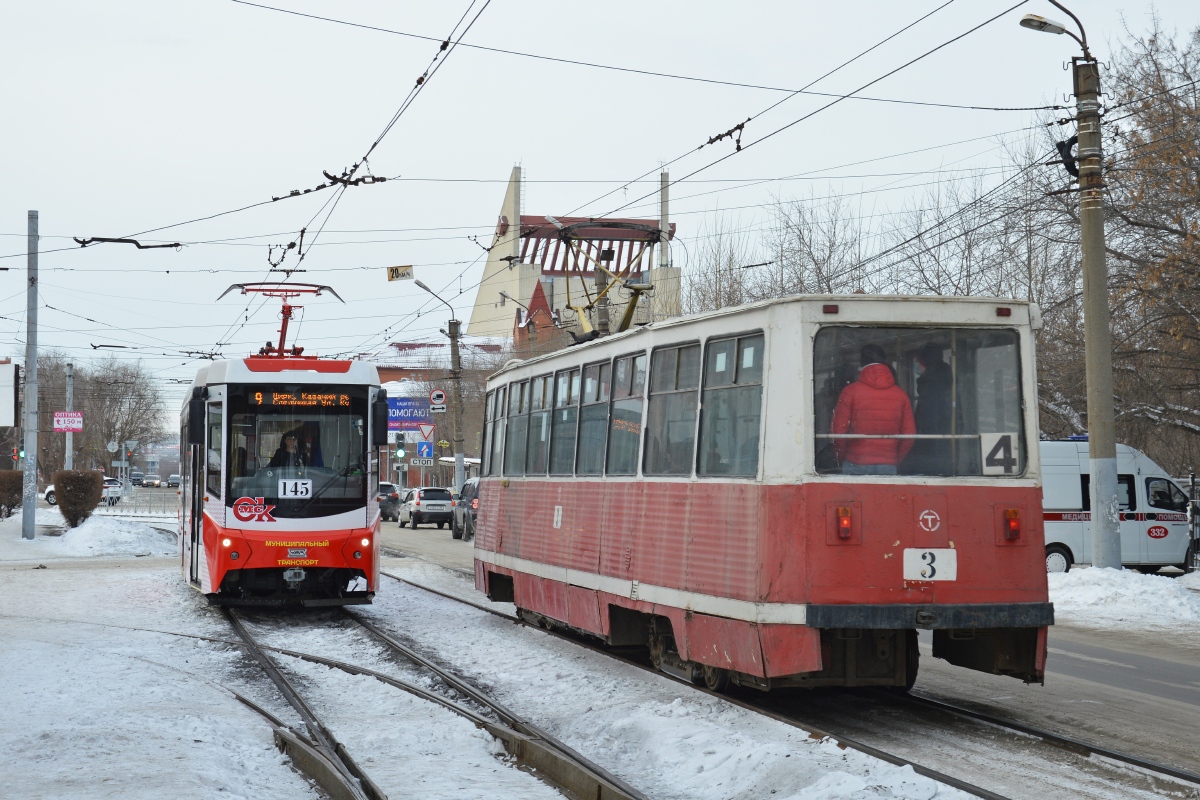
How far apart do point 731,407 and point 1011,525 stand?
1958 millimetres

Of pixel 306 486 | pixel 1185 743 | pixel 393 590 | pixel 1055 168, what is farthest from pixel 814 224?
pixel 1185 743

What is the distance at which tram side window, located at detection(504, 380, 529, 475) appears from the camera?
14.1m

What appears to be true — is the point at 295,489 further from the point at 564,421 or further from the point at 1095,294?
the point at 1095,294

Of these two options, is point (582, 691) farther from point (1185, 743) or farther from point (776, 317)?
point (1185, 743)

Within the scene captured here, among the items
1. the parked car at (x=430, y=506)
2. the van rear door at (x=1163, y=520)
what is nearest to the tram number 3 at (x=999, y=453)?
the van rear door at (x=1163, y=520)

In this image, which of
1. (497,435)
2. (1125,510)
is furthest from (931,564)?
(1125,510)

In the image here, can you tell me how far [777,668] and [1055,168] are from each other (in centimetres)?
2303

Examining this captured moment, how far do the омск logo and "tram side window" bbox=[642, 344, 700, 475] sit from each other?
6405 millimetres

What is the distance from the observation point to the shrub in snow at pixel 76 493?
3559cm

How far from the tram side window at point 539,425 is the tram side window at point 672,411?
2900mm

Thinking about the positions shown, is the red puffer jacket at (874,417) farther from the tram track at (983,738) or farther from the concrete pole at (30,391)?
the concrete pole at (30,391)

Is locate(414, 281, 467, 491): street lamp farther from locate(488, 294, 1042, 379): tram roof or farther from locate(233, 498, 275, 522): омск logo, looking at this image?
locate(488, 294, 1042, 379): tram roof

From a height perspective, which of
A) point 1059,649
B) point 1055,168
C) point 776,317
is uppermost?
point 1055,168

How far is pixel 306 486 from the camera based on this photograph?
15.5 m
